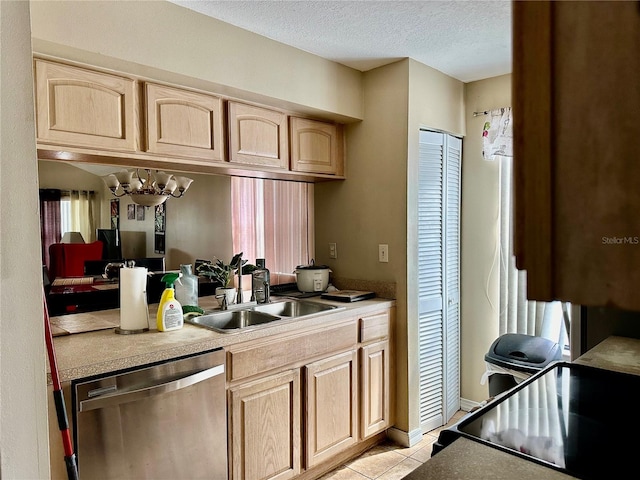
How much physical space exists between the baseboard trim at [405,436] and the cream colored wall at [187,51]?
2.11 meters

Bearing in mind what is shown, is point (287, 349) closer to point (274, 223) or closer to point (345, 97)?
point (274, 223)

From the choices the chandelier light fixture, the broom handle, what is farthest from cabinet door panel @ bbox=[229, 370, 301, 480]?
the chandelier light fixture

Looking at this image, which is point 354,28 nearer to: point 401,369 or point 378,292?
point 378,292

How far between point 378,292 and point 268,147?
1.19 meters

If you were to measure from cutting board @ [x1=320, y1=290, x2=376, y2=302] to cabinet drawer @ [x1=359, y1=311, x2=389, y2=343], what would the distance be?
0.16 m

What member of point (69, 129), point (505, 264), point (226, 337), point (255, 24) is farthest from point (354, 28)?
point (505, 264)

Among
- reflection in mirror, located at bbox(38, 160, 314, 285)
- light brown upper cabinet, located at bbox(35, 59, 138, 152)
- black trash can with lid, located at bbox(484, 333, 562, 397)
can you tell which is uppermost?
light brown upper cabinet, located at bbox(35, 59, 138, 152)

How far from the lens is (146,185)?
2.38 m

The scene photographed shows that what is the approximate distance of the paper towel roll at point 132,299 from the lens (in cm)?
189

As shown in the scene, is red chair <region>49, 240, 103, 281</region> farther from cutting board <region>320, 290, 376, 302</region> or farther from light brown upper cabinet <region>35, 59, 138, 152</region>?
cutting board <region>320, 290, 376, 302</region>

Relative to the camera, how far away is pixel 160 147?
6.79 feet

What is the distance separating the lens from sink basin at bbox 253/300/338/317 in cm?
261

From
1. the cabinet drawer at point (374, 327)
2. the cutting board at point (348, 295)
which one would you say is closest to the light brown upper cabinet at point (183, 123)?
the cutting board at point (348, 295)

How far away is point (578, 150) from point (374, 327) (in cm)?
247
